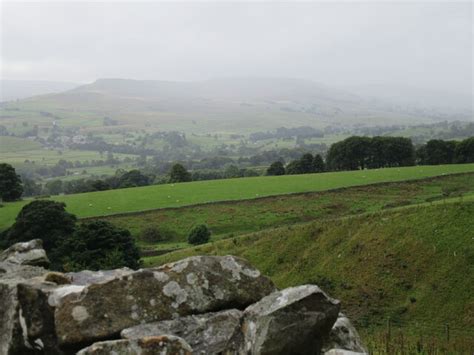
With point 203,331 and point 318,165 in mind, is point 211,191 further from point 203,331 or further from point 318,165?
point 203,331

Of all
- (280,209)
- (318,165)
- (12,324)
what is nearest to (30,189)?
(318,165)

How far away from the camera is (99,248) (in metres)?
47.5

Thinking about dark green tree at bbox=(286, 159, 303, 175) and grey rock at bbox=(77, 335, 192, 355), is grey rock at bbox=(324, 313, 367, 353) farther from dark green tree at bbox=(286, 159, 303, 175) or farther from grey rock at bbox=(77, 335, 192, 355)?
dark green tree at bbox=(286, 159, 303, 175)

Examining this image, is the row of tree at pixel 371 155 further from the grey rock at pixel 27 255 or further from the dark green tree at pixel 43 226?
the grey rock at pixel 27 255

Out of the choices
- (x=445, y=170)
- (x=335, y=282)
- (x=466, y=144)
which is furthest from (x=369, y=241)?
(x=466, y=144)

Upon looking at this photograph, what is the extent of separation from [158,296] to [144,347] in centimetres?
182

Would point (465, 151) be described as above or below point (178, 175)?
above

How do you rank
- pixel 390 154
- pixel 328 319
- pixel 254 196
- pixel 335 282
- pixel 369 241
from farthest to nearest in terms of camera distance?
pixel 390 154 < pixel 254 196 < pixel 369 241 < pixel 335 282 < pixel 328 319

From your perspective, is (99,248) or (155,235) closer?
(99,248)

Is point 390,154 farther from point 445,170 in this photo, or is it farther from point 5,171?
point 5,171

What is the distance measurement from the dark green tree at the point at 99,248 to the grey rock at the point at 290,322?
37093 mm

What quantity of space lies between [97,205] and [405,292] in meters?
54.7

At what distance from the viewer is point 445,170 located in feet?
249

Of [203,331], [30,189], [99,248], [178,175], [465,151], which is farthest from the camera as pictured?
[30,189]
